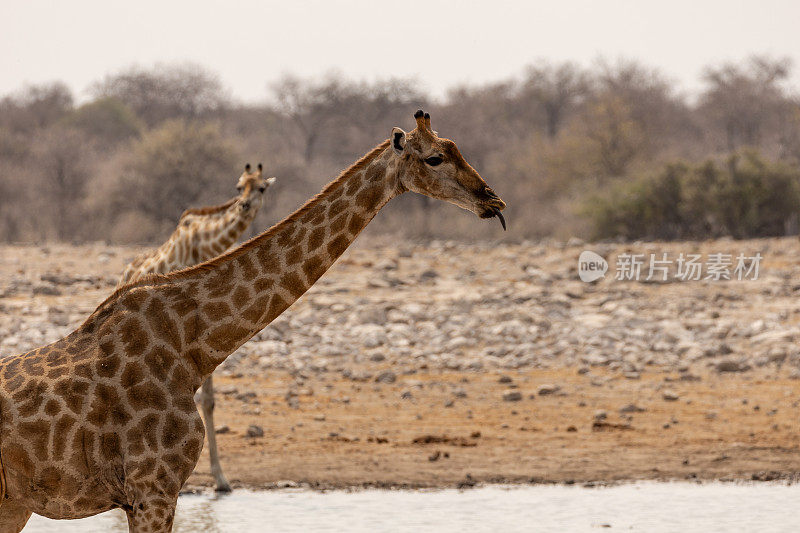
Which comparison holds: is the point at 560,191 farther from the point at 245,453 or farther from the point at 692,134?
the point at 245,453

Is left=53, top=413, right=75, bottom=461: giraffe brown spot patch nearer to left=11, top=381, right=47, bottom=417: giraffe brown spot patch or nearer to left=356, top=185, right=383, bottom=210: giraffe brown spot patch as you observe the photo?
left=11, top=381, right=47, bottom=417: giraffe brown spot patch

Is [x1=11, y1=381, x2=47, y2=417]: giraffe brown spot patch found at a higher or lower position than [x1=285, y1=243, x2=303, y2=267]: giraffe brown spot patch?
lower

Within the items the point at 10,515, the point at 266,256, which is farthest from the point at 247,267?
the point at 10,515

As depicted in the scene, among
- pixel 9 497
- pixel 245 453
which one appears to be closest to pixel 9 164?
pixel 245 453

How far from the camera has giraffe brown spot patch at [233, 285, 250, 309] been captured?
16.6 ft

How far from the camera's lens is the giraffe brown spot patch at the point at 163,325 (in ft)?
16.2

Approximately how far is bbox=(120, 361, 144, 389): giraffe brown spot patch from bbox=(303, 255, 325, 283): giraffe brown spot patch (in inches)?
32.2

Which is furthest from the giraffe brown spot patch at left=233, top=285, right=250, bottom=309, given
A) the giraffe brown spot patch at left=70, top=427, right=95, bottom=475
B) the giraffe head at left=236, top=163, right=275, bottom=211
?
the giraffe head at left=236, top=163, right=275, bottom=211

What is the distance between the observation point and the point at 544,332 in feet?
52.3

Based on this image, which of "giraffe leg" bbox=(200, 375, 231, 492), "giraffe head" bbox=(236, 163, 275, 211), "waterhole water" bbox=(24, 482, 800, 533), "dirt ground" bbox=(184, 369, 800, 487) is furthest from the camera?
"giraffe head" bbox=(236, 163, 275, 211)

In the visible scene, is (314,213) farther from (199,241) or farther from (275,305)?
(199,241)

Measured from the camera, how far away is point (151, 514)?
4691 millimetres

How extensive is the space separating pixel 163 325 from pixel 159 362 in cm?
17

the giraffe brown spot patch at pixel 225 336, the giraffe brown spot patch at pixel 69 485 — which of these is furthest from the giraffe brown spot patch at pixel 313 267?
the giraffe brown spot patch at pixel 69 485
